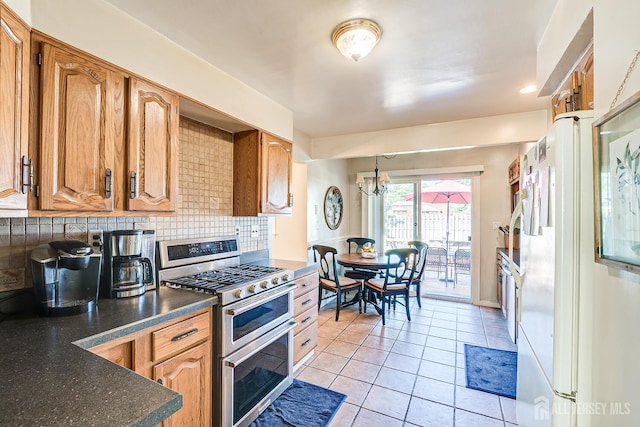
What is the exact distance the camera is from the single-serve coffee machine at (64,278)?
1290 mm

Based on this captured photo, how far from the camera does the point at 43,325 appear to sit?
1.23 m

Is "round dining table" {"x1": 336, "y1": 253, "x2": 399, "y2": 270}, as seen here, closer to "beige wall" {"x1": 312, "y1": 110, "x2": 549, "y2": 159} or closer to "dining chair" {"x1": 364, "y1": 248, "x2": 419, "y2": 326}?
"dining chair" {"x1": 364, "y1": 248, "x2": 419, "y2": 326}

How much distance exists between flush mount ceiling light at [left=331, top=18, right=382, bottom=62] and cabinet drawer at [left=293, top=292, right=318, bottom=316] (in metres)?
1.93

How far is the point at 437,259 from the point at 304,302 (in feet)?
10.4

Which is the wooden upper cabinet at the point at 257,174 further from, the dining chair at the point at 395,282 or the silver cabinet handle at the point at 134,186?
the dining chair at the point at 395,282

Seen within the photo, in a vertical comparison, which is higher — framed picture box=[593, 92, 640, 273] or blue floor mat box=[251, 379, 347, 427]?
framed picture box=[593, 92, 640, 273]

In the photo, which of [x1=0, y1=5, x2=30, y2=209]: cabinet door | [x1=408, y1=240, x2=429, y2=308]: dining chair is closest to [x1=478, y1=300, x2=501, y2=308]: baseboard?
[x1=408, y1=240, x2=429, y2=308]: dining chair

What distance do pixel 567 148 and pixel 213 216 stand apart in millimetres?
2311

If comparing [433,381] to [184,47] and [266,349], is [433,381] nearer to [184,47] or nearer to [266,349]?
[266,349]

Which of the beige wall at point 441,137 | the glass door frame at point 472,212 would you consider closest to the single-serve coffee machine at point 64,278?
the beige wall at point 441,137

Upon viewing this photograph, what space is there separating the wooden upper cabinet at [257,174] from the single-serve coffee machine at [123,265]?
996 millimetres

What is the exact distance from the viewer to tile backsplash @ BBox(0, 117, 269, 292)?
1.40m

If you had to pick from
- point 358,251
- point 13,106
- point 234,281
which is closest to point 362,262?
point 358,251

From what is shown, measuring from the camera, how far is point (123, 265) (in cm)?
163
